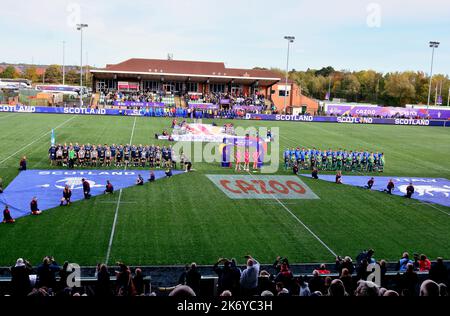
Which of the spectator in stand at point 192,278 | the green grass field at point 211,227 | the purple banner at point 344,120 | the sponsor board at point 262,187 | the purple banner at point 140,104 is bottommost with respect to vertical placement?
the green grass field at point 211,227

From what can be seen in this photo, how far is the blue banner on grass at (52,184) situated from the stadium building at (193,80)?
4573cm

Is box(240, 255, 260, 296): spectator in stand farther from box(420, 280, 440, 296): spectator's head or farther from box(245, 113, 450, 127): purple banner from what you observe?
box(245, 113, 450, 127): purple banner

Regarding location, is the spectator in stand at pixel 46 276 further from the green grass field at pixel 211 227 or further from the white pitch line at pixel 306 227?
the white pitch line at pixel 306 227

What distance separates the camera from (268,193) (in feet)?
68.5

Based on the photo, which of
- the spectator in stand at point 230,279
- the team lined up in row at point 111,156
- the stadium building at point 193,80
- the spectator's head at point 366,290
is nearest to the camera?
the spectator's head at point 366,290

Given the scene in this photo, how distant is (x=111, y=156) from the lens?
2623 centimetres

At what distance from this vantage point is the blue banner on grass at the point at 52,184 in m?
17.6

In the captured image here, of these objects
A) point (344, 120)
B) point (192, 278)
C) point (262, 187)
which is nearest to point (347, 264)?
point (192, 278)

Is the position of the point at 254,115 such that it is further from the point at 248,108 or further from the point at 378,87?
the point at 378,87

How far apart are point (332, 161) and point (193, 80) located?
47278mm

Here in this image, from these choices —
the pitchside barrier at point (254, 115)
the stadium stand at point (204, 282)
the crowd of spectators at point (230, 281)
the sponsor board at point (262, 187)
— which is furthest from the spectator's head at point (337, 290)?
the pitchside barrier at point (254, 115)

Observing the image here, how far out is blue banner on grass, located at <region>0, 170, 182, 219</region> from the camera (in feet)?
57.7
